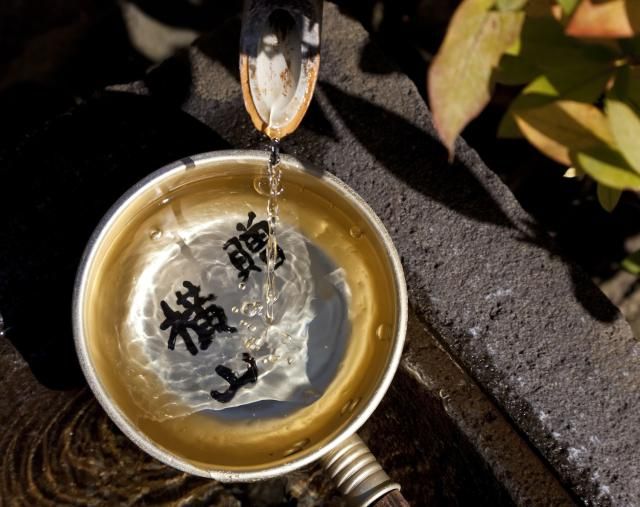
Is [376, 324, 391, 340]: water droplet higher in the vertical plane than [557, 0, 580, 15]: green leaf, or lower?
lower

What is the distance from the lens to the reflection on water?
178 centimetres

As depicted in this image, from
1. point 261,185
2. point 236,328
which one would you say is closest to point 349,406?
point 236,328

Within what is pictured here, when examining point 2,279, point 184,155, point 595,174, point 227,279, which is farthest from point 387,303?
point 2,279

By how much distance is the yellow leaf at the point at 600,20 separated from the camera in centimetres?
79

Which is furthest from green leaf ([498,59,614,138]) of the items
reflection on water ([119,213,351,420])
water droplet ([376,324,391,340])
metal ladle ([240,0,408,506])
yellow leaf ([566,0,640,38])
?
reflection on water ([119,213,351,420])

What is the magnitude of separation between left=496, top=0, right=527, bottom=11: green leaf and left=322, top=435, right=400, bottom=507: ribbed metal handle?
3.14 feet

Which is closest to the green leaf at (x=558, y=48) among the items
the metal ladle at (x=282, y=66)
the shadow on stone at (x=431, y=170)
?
the metal ladle at (x=282, y=66)

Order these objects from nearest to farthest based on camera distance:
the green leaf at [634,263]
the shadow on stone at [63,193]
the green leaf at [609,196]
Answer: the green leaf at [609,196]
the green leaf at [634,263]
the shadow on stone at [63,193]

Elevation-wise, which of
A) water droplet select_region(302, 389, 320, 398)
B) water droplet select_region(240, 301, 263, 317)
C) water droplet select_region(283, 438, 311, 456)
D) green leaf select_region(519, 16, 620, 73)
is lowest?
water droplet select_region(302, 389, 320, 398)

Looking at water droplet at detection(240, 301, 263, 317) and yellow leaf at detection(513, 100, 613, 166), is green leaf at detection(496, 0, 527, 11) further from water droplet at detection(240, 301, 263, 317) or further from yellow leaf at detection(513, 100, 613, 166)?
water droplet at detection(240, 301, 263, 317)

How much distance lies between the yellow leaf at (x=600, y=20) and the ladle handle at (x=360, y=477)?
1.00 metres

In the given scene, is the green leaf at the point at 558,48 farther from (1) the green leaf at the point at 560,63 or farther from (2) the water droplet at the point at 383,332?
(2) the water droplet at the point at 383,332

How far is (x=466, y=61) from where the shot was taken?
2.94 ft

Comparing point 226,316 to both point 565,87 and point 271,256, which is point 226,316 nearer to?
point 271,256
